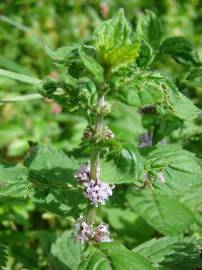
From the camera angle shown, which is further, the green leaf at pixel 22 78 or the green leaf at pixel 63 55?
the green leaf at pixel 22 78

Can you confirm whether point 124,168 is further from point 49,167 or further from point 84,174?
point 49,167

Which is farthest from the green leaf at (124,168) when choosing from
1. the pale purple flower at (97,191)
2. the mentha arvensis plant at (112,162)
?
the pale purple flower at (97,191)

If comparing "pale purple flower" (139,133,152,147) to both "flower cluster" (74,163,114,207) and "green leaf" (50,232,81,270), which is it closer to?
"green leaf" (50,232,81,270)

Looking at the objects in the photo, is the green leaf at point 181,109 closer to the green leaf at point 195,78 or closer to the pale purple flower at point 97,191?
the pale purple flower at point 97,191

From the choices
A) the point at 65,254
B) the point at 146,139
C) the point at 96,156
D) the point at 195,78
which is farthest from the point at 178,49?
the point at 65,254

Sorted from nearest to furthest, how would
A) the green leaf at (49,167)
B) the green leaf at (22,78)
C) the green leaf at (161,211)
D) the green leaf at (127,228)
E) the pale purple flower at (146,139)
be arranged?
the green leaf at (49,167)
the green leaf at (161,211)
the green leaf at (22,78)
the pale purple flower at (146,139)
the green leaf at (127,228)

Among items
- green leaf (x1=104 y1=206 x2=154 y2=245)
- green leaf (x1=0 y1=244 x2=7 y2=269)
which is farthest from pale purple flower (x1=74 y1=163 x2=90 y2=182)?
green leaf (x1=104 y1=206 x2=154 y2=245)

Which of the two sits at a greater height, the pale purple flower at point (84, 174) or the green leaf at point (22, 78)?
the green leaf at point (22, 78)
